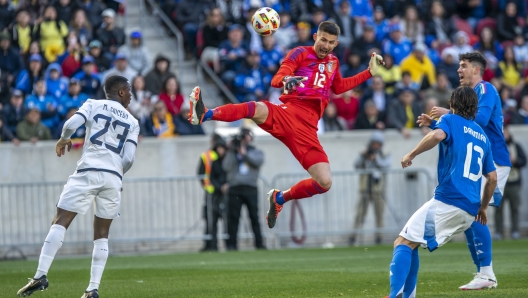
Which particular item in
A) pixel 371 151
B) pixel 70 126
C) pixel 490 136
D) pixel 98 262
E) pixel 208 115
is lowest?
pixel 98 262

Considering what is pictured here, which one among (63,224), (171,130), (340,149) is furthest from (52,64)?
(63,224)

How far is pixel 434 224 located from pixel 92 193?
364 cm

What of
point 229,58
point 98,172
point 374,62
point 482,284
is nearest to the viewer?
point 98,172

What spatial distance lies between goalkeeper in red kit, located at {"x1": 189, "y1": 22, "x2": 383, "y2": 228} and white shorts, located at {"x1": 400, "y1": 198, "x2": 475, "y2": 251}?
7.59ft

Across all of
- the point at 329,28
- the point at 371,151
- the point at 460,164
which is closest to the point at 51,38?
the point at 371,151

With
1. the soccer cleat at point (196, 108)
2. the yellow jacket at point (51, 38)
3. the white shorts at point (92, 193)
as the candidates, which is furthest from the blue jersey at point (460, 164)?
the yellow jacket at point (51, 38)

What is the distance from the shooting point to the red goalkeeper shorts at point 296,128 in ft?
35.5

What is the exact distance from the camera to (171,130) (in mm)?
19828

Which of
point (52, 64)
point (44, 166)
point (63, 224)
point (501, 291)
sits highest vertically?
point (52, 64)

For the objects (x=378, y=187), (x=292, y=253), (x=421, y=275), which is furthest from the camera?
(x=378, y=187)

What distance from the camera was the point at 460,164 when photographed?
8641 mm

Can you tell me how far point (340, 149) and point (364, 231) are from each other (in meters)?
1.94

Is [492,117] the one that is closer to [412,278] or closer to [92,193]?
[412,278]

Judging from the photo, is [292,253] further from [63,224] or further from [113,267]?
[63,224]
